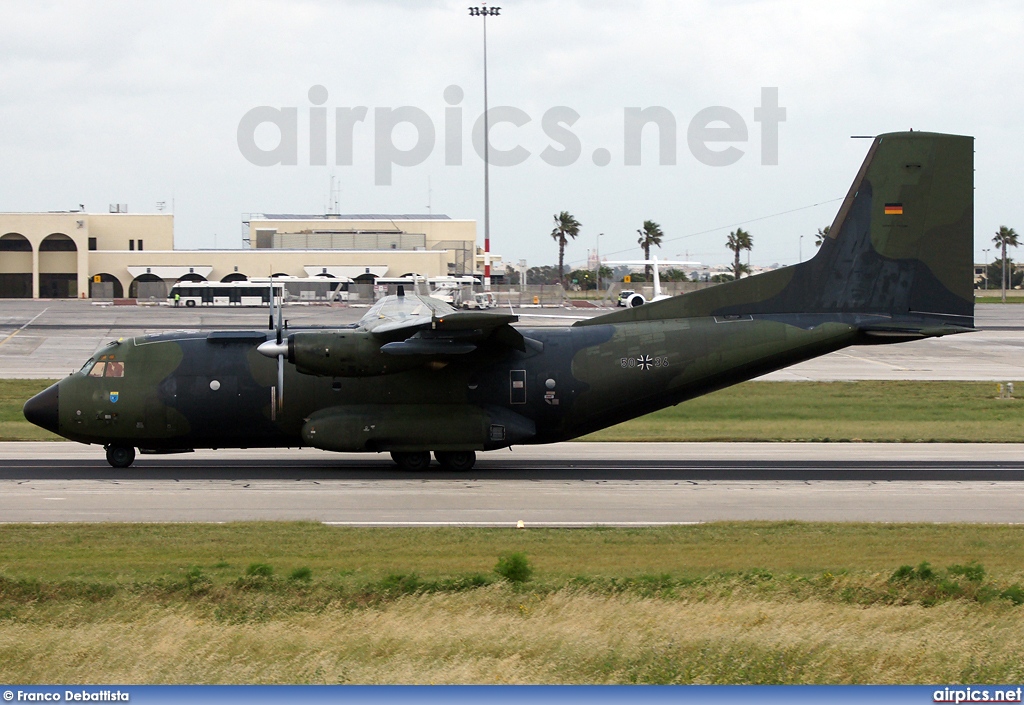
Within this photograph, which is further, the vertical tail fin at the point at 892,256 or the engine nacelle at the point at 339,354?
the vertical tail fin at the point at 892,256

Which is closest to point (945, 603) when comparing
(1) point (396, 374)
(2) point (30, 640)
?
(2) point (30, 640)

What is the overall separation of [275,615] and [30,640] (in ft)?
8.52

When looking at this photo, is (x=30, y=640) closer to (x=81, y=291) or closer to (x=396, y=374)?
(x=396, y=374)

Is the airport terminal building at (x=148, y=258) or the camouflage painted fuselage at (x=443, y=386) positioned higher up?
the airport terminal building at (x=148, y=258)

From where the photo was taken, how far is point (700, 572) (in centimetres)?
1510

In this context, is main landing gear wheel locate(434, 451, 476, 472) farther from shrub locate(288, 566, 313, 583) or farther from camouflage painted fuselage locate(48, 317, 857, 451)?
shrub locate(288, 566, 313, 583)

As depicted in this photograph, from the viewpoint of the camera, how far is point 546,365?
2517 cm

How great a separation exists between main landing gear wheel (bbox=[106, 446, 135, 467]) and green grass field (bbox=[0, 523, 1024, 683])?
22.9ft

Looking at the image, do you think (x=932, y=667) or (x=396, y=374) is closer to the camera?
(x=932, y=667)

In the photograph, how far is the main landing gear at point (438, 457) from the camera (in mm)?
25719

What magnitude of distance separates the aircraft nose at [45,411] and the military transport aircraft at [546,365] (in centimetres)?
3

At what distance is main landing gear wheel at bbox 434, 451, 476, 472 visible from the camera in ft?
84.5

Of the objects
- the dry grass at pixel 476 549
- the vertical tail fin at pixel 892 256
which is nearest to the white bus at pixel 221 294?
the vertical tail fin at pixel 892 256

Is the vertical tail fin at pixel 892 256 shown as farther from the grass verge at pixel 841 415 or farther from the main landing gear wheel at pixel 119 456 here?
the main landing gear wheel at pixel 119 456
